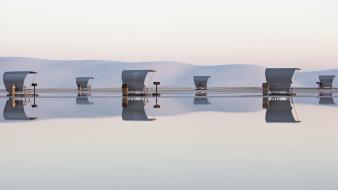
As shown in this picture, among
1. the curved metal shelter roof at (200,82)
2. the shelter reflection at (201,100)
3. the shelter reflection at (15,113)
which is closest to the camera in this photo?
the shelter reflection at (15,113)

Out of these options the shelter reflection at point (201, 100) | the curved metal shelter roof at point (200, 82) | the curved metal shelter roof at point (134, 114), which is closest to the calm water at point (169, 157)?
the curved metal shelter roof at point (134, 114)

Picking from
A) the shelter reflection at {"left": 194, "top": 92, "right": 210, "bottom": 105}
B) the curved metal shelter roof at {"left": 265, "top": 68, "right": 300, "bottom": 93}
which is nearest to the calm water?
the shelter reflection at {"left": 194, "top": 92, "right": 210, "bottom": 105}

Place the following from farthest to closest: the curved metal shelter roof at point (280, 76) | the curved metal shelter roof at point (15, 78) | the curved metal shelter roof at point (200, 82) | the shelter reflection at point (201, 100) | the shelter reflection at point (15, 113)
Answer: the curved metal shelter roof at point (200, 82), the curved metal shelter roof at point (15, 78), the curved metal shelter roof at point (280, 76), the shelter reflection at point (201, 100), the shelter reflection at point (15, 113)

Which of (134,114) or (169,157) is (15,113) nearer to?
(134,114)

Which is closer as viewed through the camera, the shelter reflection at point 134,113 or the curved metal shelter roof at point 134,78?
the shelter reflection at point 134,113

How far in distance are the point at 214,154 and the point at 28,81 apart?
432 ft

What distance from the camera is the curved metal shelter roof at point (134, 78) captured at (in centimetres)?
2911

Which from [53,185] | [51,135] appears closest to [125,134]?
[51,135]

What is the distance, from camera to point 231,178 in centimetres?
523

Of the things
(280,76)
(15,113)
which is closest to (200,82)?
(280,76)

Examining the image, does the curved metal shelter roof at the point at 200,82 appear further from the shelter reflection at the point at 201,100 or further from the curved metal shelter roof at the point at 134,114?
the curved metal shelter roof at the point at 134,114

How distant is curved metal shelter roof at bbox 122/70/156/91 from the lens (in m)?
29.1

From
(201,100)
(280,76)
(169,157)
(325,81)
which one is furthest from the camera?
(325,81)

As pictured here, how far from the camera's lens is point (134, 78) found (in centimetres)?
2941
